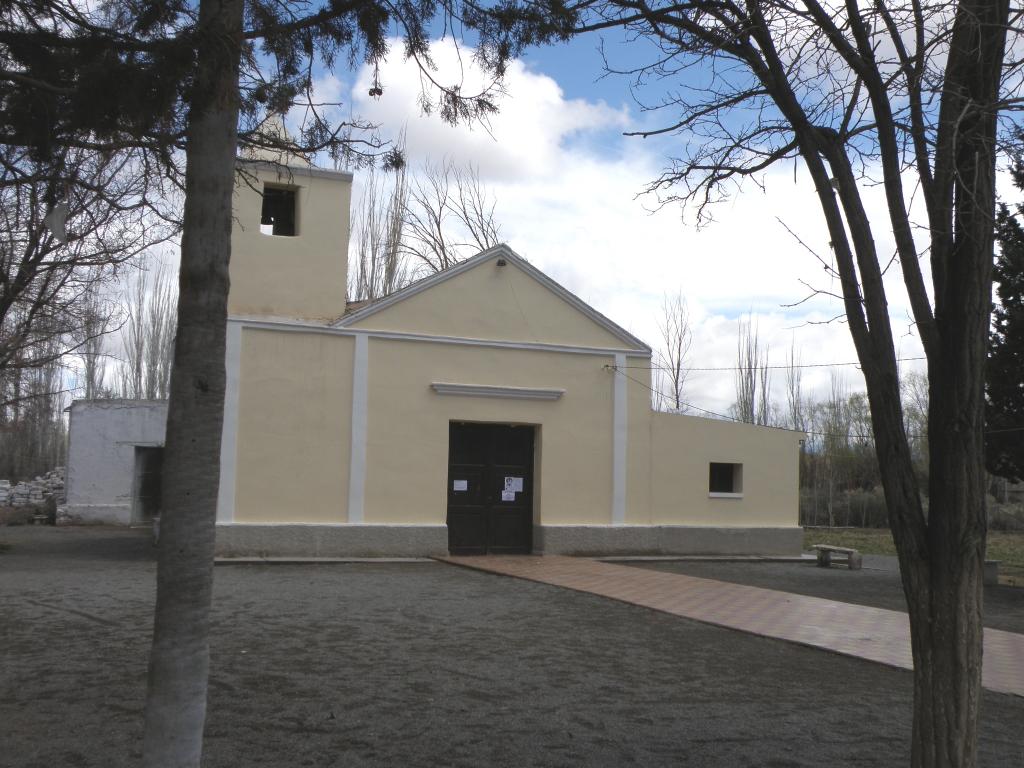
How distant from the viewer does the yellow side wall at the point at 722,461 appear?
18.2 m

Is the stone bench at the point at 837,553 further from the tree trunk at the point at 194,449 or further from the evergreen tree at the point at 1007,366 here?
the tree trunk at the point at 194,449

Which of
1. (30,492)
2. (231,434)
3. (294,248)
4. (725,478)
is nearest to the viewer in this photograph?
(231,434)

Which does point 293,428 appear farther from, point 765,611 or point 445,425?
point 765,611

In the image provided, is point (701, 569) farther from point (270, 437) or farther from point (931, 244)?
point (931, 244)

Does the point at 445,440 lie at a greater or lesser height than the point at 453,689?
greater

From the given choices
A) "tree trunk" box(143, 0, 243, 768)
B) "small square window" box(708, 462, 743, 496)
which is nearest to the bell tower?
"small square window" box(708, 462, 743, 496)

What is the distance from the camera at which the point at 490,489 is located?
17.4 m

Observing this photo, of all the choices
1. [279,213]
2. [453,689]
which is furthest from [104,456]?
[453,689]

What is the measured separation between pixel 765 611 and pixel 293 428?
27.2ft

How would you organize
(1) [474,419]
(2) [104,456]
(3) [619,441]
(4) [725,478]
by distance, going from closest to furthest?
1. (1) [474,419]
2. (3) [619,441]
3. (4) [725,478]
4. (2) [104,456]

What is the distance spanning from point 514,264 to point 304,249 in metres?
3.80

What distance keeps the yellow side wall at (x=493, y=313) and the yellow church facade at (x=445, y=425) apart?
3cm

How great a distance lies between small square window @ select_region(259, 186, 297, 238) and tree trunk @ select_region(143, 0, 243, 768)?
1342 cm

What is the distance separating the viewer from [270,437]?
15.7 meters
